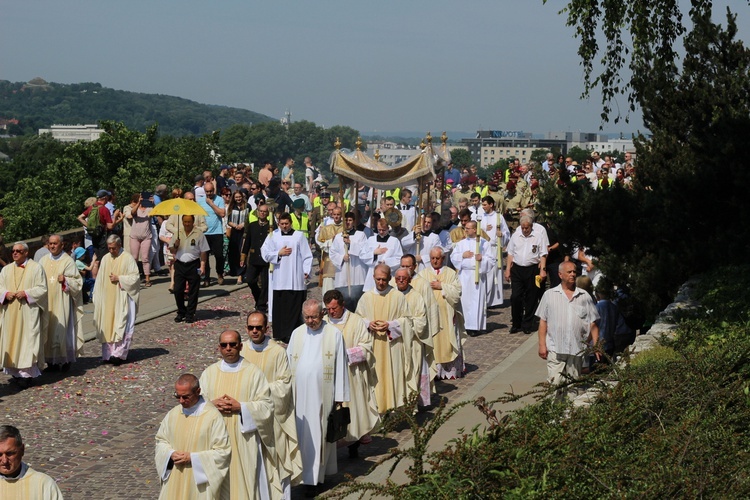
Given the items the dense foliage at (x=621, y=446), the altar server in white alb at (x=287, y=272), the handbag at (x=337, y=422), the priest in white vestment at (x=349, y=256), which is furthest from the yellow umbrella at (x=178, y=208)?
the dense foliage at (x=621, y=446)

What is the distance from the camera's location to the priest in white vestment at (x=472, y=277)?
18.3 m

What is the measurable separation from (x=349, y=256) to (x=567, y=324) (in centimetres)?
728

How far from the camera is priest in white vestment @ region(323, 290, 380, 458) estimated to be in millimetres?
11203

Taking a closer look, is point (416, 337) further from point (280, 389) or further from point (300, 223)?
point (300, 223)

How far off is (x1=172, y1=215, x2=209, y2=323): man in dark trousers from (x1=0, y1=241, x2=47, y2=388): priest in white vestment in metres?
3.72

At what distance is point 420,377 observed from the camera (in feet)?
43.5

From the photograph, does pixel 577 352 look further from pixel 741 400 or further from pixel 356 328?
pixel 741 400

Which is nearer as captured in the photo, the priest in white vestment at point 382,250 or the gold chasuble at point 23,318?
the gold chasuble at point 23,318

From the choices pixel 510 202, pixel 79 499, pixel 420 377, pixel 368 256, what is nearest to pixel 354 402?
pixel 420 377

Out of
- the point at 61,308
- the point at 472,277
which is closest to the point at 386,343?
the point at 61,308

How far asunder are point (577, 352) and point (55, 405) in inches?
231

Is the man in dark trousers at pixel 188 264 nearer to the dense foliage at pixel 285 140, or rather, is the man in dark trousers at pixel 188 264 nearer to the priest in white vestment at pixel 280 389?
the priest in white vestment at pixel 280 389

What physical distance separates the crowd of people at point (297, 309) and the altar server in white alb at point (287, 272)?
0.02 metres

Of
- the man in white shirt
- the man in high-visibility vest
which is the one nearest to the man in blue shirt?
the man in high-visibility vest
